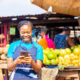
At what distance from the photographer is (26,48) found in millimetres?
2287

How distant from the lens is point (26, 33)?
7.30 ft

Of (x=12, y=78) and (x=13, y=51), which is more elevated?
(x=13, y=51)

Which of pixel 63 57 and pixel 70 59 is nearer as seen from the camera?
pixel 70 59

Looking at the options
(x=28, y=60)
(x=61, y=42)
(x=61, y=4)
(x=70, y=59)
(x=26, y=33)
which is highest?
(x=61, y=4)

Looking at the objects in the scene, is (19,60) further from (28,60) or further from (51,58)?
(51,58)

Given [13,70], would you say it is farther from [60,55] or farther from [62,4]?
[60,55]

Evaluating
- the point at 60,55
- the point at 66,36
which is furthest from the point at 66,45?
the point at 60,55

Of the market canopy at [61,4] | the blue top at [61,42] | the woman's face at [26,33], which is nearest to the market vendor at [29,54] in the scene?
the woman's face at [26,33]

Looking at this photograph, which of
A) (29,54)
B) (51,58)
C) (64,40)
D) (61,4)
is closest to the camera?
(29,54)

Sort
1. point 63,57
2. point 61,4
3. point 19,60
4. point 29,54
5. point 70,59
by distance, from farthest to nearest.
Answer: point 63,57 < point 70,59 < point 61,4 < point 29,54 < point 19,60

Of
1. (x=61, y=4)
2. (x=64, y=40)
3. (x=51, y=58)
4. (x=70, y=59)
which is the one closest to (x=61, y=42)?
(x=64, y=40)

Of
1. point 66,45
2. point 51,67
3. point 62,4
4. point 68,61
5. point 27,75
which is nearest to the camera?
point 27,75

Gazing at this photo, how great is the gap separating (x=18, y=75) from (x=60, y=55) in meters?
1.70

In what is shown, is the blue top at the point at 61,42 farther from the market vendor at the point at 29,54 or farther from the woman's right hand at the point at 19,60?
the woman's right hand at the point at 19,60
